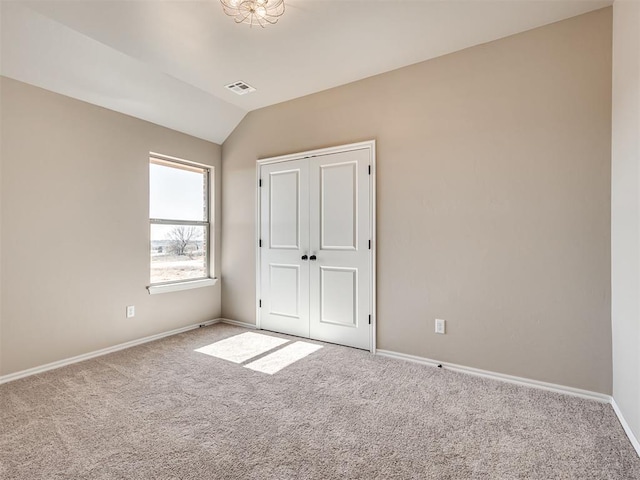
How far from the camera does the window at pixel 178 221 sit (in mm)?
3740

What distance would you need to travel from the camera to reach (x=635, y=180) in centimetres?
182

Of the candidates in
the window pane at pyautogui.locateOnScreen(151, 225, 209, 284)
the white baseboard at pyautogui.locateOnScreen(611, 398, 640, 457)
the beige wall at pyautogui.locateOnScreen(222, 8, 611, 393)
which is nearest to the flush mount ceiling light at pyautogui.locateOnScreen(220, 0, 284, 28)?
the beige wall at pyautogui.locateOnScreen(222, 8, 611, 393)

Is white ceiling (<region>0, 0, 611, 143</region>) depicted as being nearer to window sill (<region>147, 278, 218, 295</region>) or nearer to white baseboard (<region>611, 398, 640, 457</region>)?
window sill (<region>147, 278, 218, 295</region>)

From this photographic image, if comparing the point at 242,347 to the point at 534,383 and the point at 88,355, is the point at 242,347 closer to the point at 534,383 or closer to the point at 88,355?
the point at 88,355

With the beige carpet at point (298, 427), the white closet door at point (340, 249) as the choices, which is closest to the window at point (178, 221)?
the beige carpet at point (298, 427)

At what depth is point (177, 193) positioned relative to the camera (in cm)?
398

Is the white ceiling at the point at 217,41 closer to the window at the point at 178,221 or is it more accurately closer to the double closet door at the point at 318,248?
the window at the point at 178,221

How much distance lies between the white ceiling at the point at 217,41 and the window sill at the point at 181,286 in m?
1.89

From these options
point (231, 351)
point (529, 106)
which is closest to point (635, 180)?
point (529, 106)

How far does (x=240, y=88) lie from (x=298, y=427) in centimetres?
323

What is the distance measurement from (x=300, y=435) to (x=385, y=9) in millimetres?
2831

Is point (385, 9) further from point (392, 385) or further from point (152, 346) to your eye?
point (152, 346)

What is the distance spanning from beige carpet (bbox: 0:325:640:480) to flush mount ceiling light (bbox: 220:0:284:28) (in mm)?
2702

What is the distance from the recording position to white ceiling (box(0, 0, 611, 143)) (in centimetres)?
224
